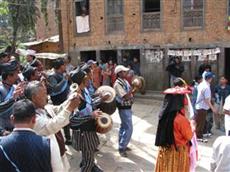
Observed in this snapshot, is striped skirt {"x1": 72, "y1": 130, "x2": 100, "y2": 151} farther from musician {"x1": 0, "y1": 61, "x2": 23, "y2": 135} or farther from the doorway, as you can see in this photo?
the doorway

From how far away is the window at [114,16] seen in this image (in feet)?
60.1

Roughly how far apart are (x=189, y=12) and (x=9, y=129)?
1335 centimetres

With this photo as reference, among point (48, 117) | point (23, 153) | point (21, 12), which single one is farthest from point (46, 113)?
point (21, 12)

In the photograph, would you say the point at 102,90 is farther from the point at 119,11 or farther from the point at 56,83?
the point at 119,11

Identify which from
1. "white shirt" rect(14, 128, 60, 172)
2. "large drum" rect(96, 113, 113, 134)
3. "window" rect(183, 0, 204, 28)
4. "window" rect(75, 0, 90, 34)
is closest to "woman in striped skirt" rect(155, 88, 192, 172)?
"large drum" rect(96, 113, 113, 134)

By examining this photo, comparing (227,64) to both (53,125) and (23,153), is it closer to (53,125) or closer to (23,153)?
(53,125)

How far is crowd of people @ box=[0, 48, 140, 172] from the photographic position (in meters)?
2.99

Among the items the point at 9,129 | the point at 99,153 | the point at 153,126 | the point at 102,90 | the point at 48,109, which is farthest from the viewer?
the point at 153,126

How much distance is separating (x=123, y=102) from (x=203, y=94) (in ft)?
7.51

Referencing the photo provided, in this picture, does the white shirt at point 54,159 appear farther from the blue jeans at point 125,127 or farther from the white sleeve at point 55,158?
the blue jeans at point 125,127

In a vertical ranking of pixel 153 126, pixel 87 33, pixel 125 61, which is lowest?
pixel 153 126

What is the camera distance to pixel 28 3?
2050 centimetres

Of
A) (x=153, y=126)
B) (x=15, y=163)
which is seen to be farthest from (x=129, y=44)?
(x=15, y=163)

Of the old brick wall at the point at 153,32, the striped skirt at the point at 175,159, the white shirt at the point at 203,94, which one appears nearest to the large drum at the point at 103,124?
the striped skirt at the point at 175,159
